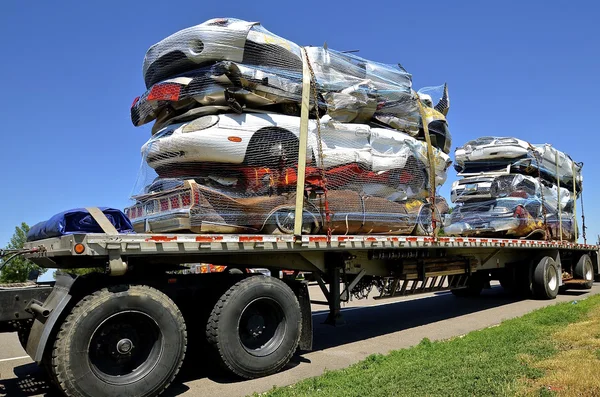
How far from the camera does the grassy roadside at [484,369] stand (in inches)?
167

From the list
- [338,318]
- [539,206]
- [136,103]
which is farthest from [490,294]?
[136,103]

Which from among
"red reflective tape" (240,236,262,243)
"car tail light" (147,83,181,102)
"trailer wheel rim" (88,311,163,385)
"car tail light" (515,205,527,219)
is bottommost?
"trailer wheel rim" (88,311,163,385)

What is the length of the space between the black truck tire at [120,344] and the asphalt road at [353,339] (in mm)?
590

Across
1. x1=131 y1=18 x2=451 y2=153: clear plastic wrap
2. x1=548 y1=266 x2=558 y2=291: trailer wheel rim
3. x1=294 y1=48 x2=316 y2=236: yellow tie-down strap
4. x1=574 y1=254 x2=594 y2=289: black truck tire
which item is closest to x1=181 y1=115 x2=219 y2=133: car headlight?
x1=131 y1=18 x2=451 y2=153: clear plastic wrap

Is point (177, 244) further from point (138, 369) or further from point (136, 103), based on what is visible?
point (136, 103)

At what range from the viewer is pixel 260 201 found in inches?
237

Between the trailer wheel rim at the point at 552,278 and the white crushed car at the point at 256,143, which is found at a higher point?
the white crushed car at the point at 256,143

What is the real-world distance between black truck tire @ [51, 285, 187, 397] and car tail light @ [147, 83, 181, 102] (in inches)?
91.5

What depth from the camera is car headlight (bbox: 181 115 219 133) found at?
226 inches

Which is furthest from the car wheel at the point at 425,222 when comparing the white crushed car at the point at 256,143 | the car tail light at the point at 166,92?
the car tail light at the point at 166,92

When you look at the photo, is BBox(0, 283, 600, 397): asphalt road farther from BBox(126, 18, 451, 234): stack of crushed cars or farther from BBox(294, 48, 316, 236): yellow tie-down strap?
BBox(294, 48, 316, 236): yellow tie-down strap

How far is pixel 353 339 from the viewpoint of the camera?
7.82 meters

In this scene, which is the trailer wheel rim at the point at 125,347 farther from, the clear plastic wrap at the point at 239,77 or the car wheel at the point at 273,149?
the clear plastic wrap at the point at 239,77

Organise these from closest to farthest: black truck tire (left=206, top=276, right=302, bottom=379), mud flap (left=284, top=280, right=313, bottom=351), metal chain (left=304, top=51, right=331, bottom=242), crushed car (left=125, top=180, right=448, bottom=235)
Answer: black truck tire (left=206, top=276, right=302, bottom=379)
crushed car (left=125, top=180, right=448, bottom=235)
mud flap (left=284, top=280, right=313, bottom=351)
metal chain (left=304, top=51, right=331, bottom=242)
